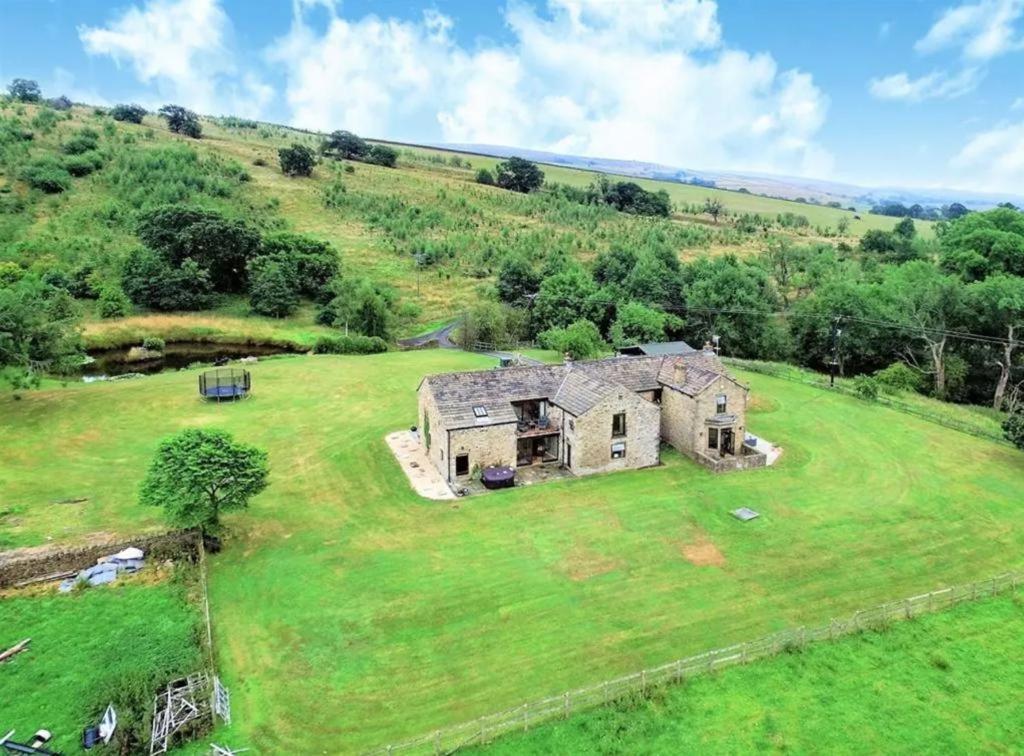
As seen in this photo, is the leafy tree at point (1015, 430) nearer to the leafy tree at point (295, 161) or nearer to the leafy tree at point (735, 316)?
the leafy tree at point (735, 316)

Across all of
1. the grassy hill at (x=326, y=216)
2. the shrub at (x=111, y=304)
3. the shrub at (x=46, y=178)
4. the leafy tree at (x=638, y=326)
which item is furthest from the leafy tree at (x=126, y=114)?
the leafy tree at (x=638, y=326)

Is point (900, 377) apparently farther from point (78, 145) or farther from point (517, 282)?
point (78, 145)

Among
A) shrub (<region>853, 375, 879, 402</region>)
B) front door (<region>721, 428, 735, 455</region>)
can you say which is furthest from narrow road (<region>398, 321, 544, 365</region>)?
front door (<region>721, 428, 735, 455</region>)

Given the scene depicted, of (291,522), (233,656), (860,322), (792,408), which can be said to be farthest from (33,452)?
(860,322)

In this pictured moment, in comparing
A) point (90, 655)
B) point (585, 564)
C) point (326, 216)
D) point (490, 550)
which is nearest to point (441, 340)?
point (326, 216)

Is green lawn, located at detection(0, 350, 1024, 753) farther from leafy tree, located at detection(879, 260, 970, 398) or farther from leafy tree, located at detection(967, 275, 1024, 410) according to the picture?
leafy tree, located at detection(879, 260, 970, 398)

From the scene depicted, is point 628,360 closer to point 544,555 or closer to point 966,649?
point 544,555
